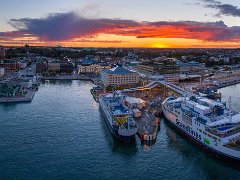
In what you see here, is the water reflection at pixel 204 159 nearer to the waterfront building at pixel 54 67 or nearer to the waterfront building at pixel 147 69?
the waterfront building at pixel 147 69

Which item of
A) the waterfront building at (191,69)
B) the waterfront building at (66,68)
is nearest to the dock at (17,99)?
the waterfront building at (66,68)

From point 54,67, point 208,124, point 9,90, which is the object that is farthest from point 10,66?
point 208,124

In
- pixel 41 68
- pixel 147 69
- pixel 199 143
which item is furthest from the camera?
pixel 41 68

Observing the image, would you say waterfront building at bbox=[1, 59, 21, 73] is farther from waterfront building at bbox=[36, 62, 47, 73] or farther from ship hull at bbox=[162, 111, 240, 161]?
ship hull at bbox=[162, 111, 240, 161]

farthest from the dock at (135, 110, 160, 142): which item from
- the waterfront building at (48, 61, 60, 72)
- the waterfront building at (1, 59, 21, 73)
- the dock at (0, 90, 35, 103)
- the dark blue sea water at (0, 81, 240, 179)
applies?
the waterfront building at (1, 59, 21, 73)

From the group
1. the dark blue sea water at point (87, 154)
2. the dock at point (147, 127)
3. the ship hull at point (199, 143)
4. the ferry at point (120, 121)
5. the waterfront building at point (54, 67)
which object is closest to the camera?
the dark blue sea water at point (87, 154)

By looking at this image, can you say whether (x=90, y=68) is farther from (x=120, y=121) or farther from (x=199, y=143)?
(x=199, y=143)

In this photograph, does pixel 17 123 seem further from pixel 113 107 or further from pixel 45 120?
pixel 113 107

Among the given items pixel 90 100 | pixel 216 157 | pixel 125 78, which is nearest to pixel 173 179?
pixel 216 157
